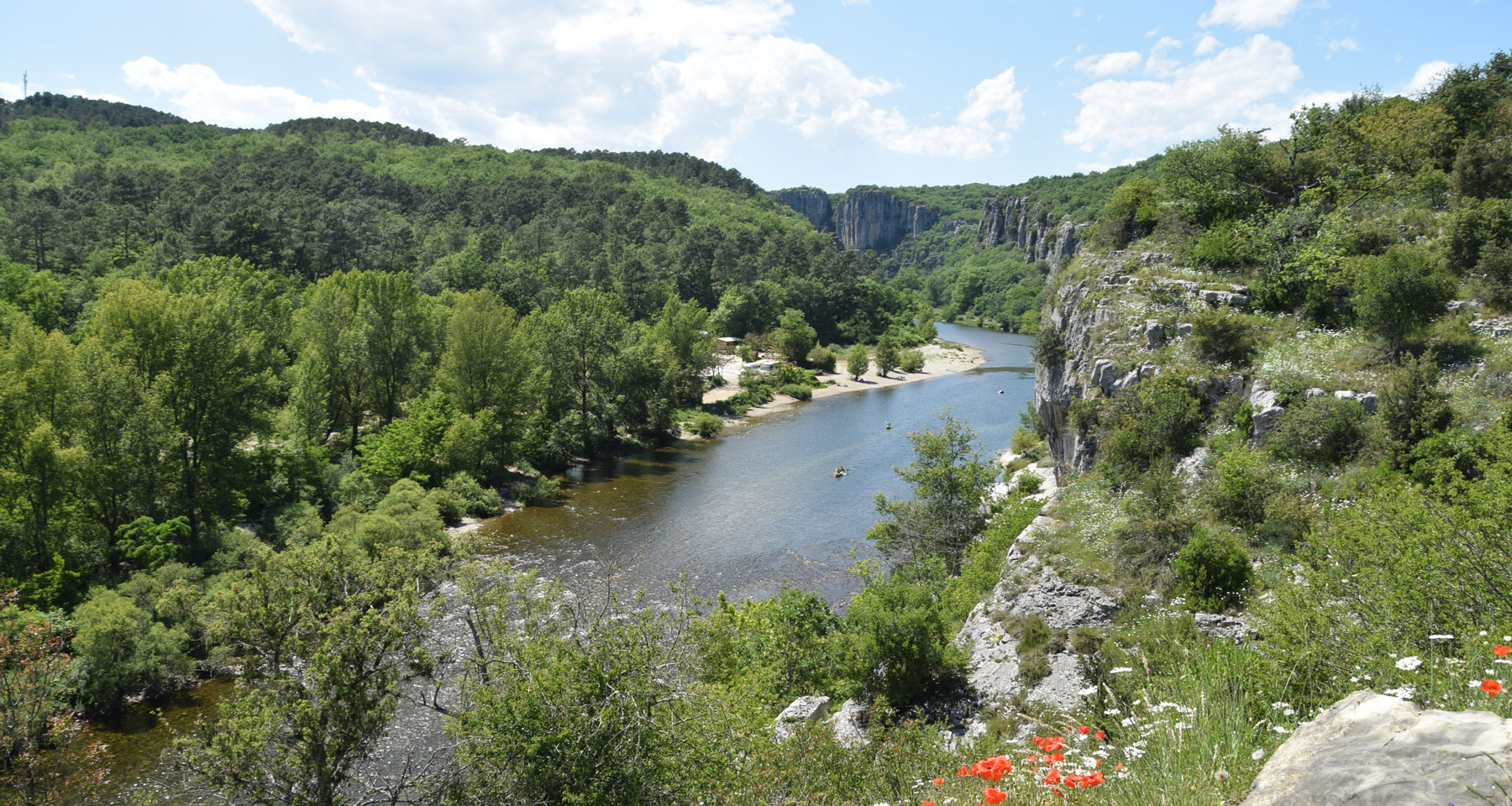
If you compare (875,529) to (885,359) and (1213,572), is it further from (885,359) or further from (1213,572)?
(885,359)

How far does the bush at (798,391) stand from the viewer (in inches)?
2680

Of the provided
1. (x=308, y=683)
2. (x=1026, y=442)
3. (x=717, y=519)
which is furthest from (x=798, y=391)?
(x=308, y=683)

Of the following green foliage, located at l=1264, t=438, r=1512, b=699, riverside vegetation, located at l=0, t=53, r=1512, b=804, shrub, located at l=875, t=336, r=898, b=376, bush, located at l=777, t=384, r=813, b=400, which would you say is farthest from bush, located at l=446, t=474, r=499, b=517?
shrub, located at l=875, t=336, r=898, b=376

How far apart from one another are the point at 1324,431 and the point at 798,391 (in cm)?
5192

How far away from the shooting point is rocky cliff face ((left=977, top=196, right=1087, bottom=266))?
486 ft

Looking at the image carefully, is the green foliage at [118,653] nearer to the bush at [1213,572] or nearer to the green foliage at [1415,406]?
the bush at [1213,572]

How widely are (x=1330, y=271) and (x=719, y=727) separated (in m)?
22.4

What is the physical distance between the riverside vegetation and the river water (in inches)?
70.4

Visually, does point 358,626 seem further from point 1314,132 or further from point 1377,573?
point 1314,132

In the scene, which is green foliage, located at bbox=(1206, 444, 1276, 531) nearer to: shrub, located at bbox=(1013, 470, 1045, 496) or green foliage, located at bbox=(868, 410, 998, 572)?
green foliage, located at bbox=(868, 410, 998, 572)

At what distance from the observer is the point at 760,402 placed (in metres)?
64.7

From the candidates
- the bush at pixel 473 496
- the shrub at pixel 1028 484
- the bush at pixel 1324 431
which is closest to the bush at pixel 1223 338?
the bush at pixel 1324 431

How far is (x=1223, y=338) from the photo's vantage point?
21.2 meters

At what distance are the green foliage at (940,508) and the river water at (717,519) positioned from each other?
2.23 metres
